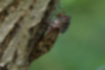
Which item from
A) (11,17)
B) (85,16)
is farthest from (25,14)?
(85,16)

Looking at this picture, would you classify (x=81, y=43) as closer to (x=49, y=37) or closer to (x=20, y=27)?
(x=49, y=37)

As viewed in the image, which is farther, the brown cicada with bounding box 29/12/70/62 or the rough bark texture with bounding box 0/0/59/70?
the brown cicada with bounding box 29/12/70/62

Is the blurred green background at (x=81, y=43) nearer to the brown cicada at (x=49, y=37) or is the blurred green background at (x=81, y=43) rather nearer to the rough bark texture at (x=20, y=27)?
the brown cicada at (x=49, y=37)

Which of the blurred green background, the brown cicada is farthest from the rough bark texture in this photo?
the blurred green background

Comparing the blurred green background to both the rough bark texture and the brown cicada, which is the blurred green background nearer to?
the brown cicada

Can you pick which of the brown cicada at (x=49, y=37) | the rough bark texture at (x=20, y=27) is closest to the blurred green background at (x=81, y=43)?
the brown cicada at (x=49, y=37)

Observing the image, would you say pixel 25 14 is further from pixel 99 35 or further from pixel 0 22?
→ pixel 99 35
